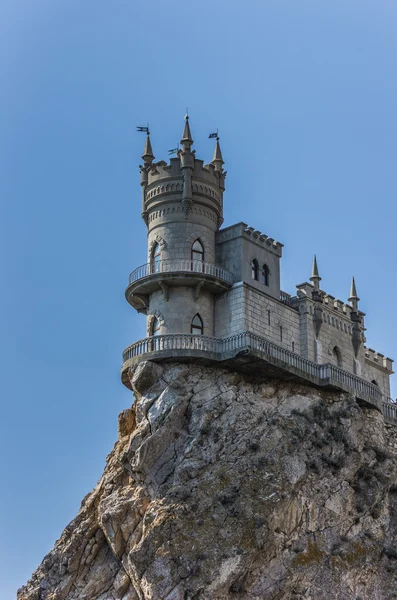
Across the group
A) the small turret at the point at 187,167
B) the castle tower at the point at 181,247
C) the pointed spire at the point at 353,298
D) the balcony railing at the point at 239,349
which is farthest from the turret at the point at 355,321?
the small turret at the point at 187,167

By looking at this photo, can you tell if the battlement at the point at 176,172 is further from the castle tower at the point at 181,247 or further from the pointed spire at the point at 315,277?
the pointed spire at the point at 315,277

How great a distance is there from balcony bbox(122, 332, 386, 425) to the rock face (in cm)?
70

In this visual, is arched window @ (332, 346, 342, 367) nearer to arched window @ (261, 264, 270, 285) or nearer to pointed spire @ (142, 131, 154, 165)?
arched window @ (261, 264, 270, 285)

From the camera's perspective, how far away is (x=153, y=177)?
6125 centimetres

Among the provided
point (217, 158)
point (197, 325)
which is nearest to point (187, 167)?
point (217, 158)

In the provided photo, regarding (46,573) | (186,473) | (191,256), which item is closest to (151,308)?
(191,256)

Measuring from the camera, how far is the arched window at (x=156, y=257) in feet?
195

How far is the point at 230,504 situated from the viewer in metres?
52.9

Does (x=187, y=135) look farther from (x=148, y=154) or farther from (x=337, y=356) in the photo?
(x=337, y=356)

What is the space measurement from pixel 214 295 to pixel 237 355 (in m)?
4.89

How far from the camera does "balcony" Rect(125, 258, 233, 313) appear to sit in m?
58.4

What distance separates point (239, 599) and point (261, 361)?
11.1m

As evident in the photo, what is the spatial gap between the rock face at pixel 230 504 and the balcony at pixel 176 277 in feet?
14.2

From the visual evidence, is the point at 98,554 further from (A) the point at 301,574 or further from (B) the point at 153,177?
(B) the point at 153,177
